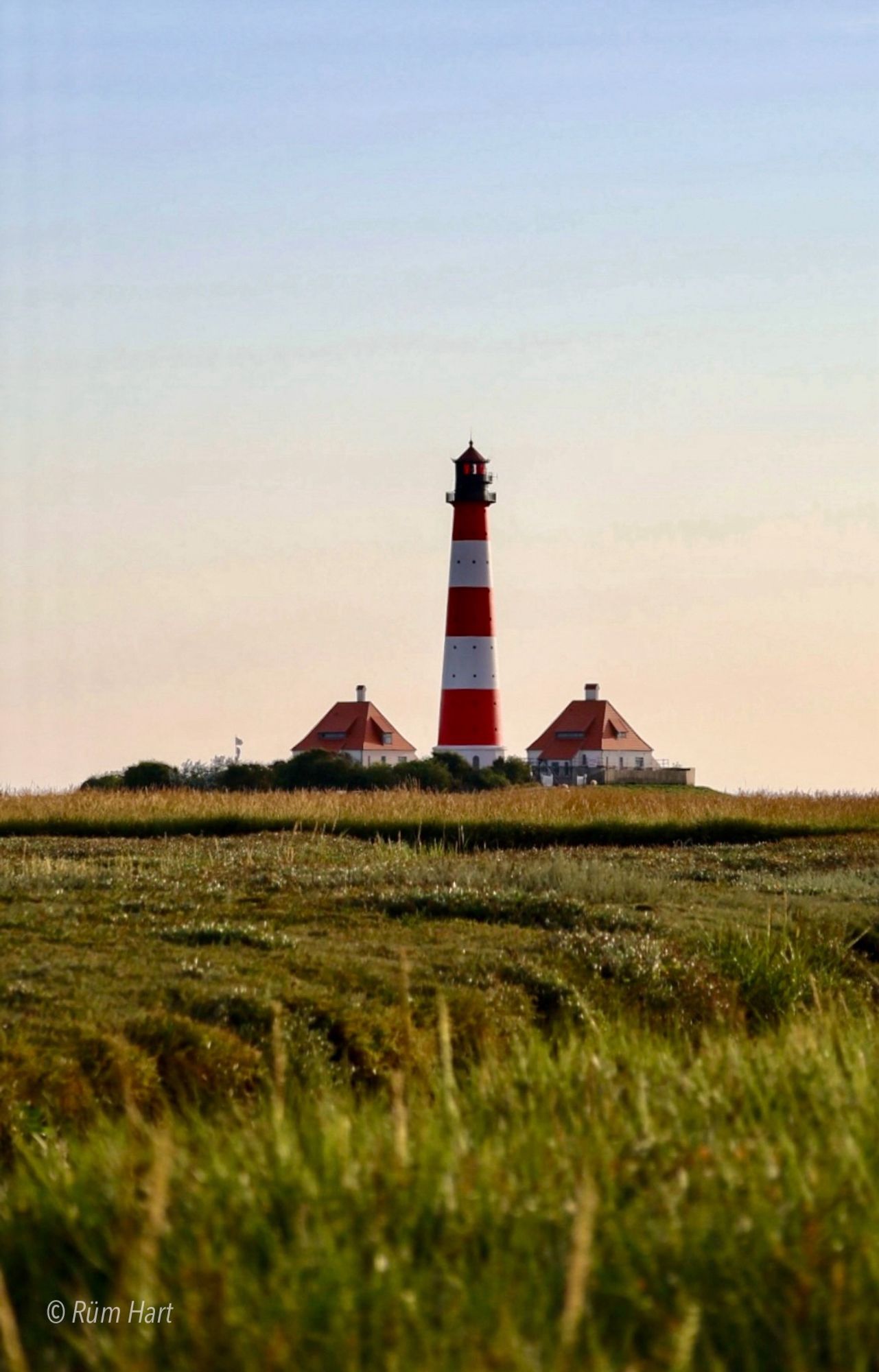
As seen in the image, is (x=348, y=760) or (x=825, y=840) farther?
(x=348, y=760)

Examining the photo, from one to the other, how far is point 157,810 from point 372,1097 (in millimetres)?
23222

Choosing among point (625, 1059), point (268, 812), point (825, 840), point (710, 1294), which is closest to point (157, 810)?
point (268, 812)

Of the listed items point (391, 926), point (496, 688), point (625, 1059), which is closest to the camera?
point (625, 1059)

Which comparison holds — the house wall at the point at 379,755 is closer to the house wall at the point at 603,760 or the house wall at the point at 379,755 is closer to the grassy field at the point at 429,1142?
the house wall at the point at 603,760

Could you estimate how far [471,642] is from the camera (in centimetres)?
6106

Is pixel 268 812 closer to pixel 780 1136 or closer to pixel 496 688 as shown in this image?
pixel 780 1136

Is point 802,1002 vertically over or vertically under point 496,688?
under

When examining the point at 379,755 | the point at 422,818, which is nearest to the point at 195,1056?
the point at 422,818

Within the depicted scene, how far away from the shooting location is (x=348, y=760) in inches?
2532

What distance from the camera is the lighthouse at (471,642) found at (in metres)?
61.1

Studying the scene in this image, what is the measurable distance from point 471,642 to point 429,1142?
55.3 metres

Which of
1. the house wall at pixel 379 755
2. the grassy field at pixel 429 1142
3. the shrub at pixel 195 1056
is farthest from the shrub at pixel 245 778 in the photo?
the shrub at pixel 195 1056

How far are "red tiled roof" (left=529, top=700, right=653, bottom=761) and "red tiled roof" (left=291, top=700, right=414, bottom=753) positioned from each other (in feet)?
24.3

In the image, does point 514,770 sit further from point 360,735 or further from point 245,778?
point 360,735
